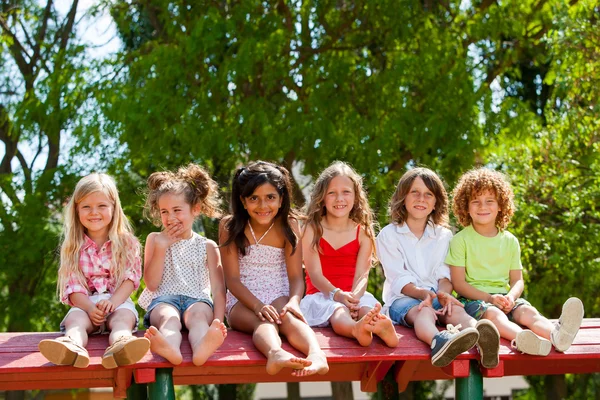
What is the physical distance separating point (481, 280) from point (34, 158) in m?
10.5

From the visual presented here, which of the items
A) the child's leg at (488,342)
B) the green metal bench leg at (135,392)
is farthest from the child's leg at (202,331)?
the child's leg at (488,342)

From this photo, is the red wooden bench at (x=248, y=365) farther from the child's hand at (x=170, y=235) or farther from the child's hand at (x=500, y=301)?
the child's hand at (x=170, y=235)

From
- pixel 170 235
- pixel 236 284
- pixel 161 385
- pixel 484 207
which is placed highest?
pixel 484 207

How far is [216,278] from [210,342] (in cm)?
86

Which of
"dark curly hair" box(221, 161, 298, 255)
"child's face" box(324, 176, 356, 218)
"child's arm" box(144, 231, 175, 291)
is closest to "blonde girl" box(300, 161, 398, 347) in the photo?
"child's face" box(324, 176, 356, 218)

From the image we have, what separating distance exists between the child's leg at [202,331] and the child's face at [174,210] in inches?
22.5

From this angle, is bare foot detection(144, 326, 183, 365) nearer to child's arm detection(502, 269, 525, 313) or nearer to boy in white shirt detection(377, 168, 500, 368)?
boy in white shirt detection(377, 168, 500, 368)

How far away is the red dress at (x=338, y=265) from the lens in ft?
18.6

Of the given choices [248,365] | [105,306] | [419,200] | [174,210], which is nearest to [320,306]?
[248,365]

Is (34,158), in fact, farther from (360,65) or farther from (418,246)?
(418,246)

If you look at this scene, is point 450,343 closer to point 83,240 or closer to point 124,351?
point 124,351

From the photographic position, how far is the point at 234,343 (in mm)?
4906

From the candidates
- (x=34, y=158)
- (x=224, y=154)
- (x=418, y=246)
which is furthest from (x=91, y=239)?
(x=34, y=158)

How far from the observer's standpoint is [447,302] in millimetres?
5223
